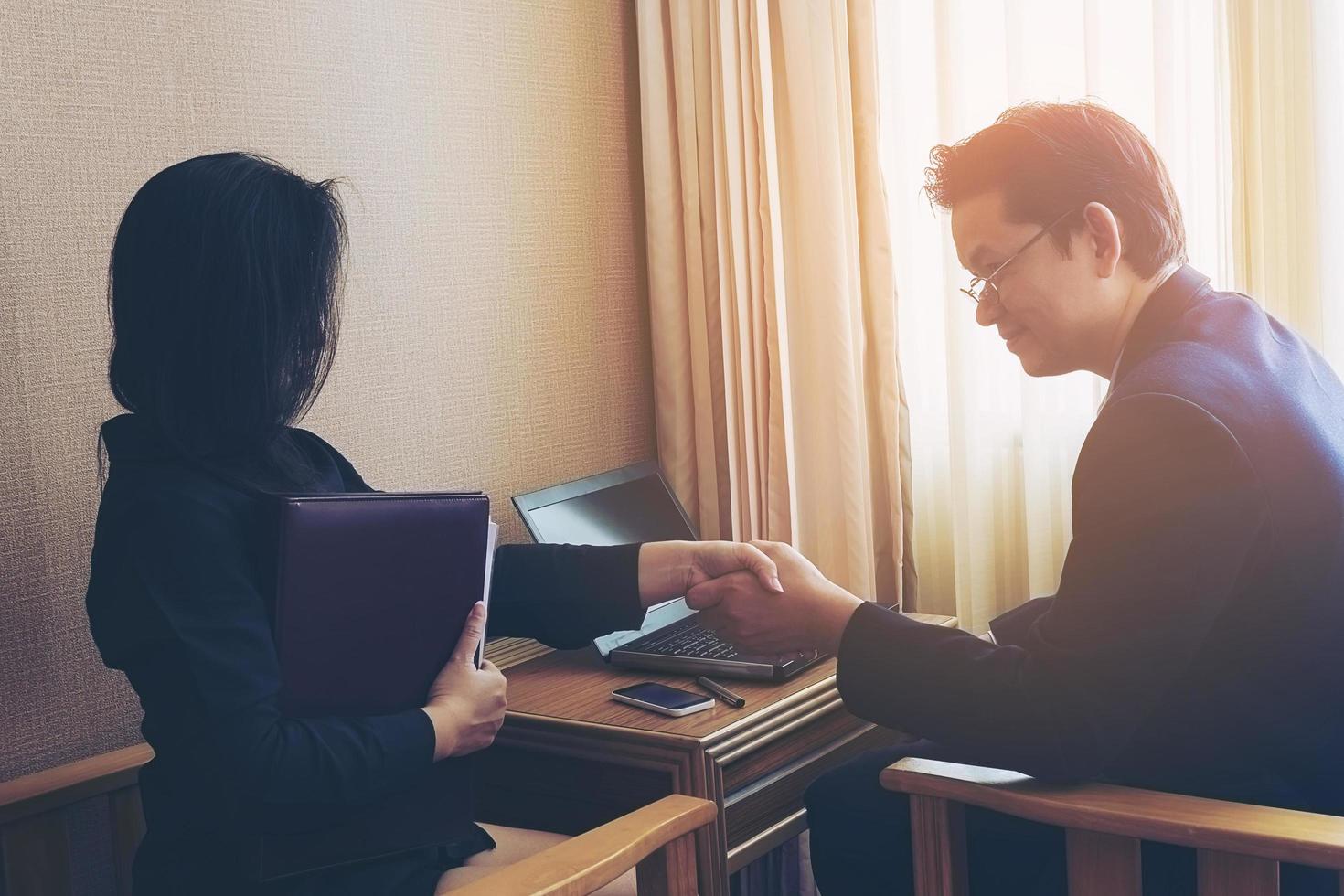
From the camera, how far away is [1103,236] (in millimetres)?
1383

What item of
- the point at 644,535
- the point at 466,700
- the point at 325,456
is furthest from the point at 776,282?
the point at 466,700

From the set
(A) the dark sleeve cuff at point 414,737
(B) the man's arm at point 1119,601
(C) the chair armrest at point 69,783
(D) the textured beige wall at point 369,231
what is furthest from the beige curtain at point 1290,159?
(C) the chair armrest at point 69,783

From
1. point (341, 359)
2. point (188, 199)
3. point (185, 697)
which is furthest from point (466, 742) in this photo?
point (341, 359)

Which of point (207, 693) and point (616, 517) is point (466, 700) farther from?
point (616, 517)

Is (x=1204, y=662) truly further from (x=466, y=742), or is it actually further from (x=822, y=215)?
(x=822, y=215)

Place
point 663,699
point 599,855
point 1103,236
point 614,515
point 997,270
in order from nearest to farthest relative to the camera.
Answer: point 599,855 → point 1103,236 → point 997,270 → point 663,699 → point 614,515

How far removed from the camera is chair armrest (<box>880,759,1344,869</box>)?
104 centimetres

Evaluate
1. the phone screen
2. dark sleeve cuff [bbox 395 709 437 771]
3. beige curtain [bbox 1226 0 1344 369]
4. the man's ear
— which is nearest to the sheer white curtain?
beige curtain [bbox 1226 0 1344 369]

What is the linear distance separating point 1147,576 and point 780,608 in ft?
1.78

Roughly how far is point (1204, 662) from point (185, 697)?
100 cm

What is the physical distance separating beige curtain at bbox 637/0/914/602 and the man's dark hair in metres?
0.75

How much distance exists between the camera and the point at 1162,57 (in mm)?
1879

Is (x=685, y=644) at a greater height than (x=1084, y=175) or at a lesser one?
lesser

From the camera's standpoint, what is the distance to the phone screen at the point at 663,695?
5.23 feet
